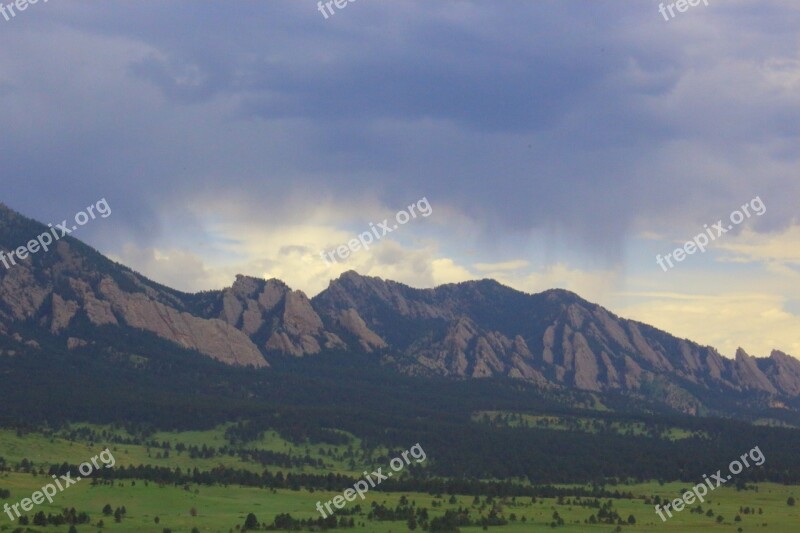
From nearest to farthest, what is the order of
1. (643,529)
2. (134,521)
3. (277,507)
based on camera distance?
(134,521)
(643,529)
(277,507)

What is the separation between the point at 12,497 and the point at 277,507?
46.0 meters

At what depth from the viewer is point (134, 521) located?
171 meters

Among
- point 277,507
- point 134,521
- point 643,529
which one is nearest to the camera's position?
point 134,521

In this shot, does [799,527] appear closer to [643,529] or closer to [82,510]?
[643,529]

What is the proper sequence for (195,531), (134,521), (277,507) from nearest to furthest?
(195,531), (134,521), (277,507)

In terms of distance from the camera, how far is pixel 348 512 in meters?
192

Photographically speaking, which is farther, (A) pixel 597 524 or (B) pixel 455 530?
(A) pixel 597 524

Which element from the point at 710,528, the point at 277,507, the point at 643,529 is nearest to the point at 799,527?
the point at 710,528

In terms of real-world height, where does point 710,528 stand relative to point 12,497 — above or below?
below

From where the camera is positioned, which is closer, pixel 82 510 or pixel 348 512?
pixel 82 510

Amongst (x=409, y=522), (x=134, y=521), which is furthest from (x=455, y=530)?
(x=134, y=521)

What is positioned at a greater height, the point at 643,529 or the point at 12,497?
the point at 12,497

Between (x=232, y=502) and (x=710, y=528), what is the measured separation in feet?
281

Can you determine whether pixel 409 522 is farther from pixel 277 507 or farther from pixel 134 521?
pixel 134 521
